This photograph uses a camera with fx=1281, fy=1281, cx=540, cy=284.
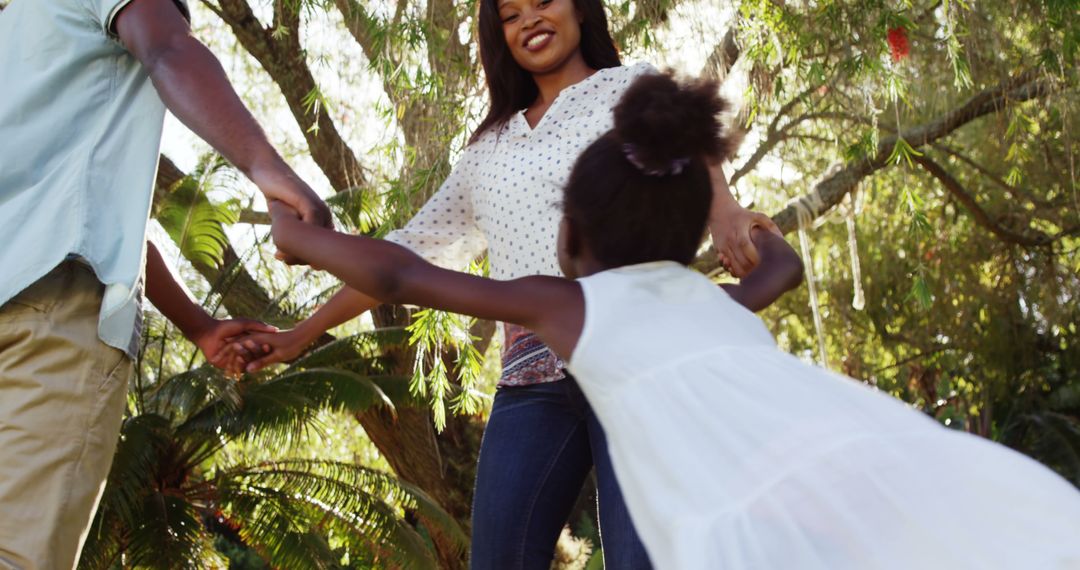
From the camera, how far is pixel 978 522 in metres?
1.80

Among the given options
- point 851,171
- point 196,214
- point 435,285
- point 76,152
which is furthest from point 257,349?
point 851,171

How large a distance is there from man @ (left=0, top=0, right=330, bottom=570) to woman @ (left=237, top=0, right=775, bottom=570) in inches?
23.7

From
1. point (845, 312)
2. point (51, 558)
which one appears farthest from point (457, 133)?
point (845, 312)

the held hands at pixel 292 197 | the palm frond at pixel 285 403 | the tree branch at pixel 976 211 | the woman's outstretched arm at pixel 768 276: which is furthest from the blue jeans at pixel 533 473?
the tree branch at pixel 976 211

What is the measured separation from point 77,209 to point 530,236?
0.93 metres

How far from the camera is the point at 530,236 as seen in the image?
271 cm

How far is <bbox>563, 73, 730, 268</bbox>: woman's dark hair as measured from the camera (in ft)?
7.24

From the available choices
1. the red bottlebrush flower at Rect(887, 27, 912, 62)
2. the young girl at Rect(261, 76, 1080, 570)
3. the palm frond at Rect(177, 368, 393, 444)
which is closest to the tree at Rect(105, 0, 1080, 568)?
the red bottlebrush flower at Rect(887, 27, 912, 62)

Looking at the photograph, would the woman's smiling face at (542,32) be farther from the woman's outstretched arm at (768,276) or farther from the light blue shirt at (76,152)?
the light blue shirt at (76,152)

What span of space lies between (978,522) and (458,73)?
3.91m

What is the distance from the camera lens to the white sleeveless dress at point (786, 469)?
180cm

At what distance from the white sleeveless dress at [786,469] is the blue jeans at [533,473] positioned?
1.71 ft

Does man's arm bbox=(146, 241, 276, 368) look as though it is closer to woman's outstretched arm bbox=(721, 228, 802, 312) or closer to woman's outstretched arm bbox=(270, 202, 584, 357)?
woman's outstretched arm bbox=(270, 202, 584, 357)

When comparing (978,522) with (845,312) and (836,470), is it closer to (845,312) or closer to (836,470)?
(836,470)
